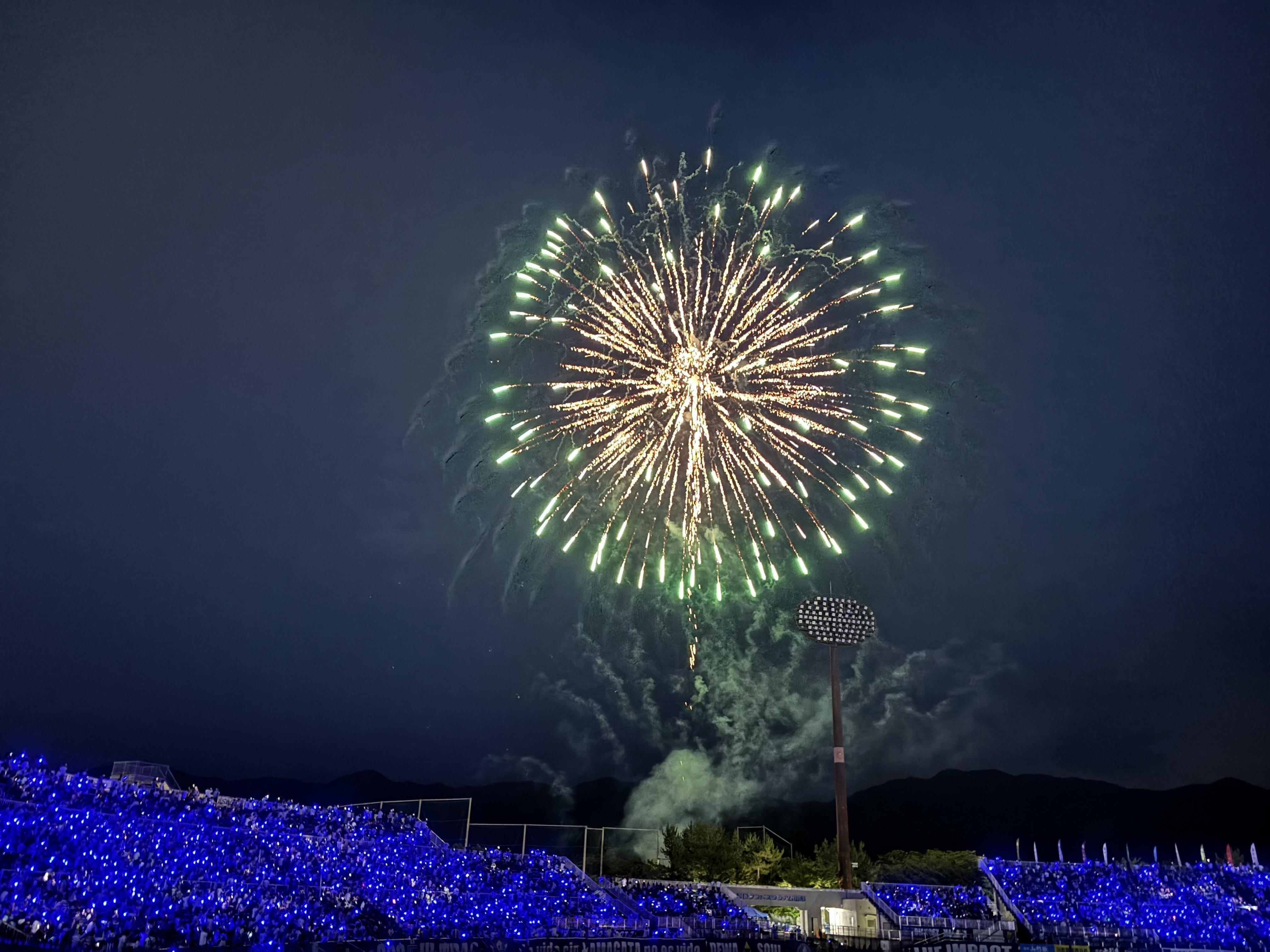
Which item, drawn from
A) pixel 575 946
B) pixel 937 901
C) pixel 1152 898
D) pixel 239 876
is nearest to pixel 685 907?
pixel 575 946

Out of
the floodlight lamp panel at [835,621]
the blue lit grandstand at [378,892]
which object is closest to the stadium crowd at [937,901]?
the blue lit grandstand at [378,892]

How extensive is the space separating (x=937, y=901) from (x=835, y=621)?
17.5 meters

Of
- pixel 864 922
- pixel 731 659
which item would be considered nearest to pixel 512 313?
pixel 864 922

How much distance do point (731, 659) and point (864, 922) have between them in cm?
2789

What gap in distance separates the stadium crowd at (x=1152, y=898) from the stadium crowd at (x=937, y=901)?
1621mm

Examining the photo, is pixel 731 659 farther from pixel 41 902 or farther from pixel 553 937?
pixel 41 902

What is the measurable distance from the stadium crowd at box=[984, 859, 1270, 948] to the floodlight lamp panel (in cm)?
1452

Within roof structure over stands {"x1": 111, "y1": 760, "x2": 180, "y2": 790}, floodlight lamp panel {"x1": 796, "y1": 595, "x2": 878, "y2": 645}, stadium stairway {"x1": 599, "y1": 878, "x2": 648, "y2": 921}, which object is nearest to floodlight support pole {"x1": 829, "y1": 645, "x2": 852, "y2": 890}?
floodlight lamp panel {"x1": 796, "y1": 595, "x2": 878, "y2": 645}

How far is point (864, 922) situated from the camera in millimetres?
42688

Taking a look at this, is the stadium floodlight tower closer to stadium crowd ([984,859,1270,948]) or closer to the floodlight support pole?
the floodlight support pole

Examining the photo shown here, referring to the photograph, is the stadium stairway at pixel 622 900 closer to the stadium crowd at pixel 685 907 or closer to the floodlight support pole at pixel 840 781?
the stadium crowd at pixel 685 907

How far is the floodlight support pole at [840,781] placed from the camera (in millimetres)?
49156

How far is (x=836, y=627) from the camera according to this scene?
57.2 meters

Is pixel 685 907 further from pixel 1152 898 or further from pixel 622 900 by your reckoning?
pixel 1152 898
